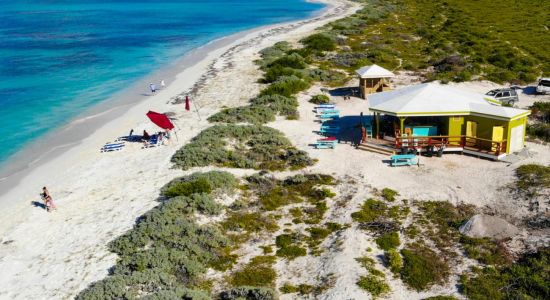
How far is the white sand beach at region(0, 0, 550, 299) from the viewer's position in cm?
1691

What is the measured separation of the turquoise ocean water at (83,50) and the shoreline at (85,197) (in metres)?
5.51

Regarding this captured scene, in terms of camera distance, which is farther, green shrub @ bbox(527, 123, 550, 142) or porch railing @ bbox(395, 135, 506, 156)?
green shrub @ bbox(527, 123, 550, 142)

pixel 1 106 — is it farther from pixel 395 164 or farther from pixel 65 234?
pixel 395 164

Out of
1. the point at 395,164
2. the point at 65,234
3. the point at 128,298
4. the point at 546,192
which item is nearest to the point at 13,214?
the point at 65,234

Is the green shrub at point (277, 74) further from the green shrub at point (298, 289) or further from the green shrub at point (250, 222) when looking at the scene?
the green shrub at point (298, 289)

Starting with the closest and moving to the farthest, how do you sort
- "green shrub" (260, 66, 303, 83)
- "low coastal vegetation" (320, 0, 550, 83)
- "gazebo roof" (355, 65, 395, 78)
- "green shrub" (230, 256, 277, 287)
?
"green shrub" (230, 256, 277, 287)
"gazebo roof" (355, 65, 395, 78)
"green shrub" (260, 66, 303, 83)
"low coastal vegetation" (320, 0, 550, 83)

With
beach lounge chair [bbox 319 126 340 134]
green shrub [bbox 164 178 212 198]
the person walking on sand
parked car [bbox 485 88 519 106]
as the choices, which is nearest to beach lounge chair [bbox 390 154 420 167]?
beach lounge chair [bbox 319 126 340 134]

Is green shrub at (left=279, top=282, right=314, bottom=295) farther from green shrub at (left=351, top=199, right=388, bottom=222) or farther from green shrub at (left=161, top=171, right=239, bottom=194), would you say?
green shrub at (left=161, top=171, right=239, bottom=194)

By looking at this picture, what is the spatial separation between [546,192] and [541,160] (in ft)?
14.8

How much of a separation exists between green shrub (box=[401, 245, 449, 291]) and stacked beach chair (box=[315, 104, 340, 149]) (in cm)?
1124

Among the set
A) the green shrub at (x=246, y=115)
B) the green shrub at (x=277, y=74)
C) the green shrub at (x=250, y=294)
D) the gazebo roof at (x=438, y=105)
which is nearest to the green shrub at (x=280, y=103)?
the green shrub at (x=246, y=115)

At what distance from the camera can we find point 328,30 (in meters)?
71.9

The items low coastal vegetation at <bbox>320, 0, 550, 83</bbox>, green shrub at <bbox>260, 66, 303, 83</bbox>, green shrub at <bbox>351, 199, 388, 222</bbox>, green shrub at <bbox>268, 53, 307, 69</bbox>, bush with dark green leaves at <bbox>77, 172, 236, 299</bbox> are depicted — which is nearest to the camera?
A: bush with dark green leaves at <bbox>77, 172, 236, 299</bbox>

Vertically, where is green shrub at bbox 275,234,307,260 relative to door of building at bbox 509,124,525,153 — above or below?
below
